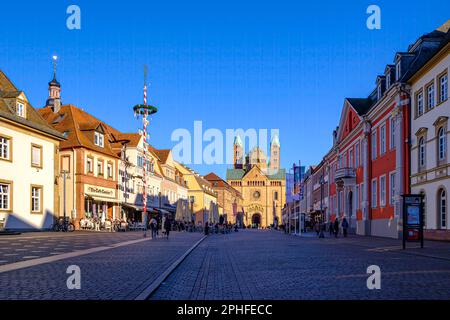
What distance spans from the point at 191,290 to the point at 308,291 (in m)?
2.19

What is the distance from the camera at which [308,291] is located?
9.98 metres

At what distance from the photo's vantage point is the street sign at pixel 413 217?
2394 cm

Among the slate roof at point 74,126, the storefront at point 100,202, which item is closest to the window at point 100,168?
the slate roof at point 74,126

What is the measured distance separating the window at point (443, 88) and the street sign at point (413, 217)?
885 centimetres

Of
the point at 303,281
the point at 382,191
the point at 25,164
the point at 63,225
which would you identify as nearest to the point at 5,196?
the point at 25,164

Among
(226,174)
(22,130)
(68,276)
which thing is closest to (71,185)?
(22,130)

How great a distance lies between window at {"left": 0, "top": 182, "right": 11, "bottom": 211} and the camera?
125 feet

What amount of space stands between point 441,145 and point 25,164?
94.3 ft

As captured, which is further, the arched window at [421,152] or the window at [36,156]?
the window at [36,156]

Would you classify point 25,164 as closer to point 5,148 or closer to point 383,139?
point 5,148

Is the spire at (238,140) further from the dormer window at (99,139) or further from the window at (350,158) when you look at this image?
the dormer window at (99,139)

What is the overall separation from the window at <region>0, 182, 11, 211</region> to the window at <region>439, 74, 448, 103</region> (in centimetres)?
2882

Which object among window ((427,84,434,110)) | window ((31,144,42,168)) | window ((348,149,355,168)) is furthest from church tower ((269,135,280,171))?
window ((427,84,434,110))

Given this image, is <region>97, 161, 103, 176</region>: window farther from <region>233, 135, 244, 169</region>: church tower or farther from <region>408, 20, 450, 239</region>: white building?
<region>233, 135, 244, 169</region>: church tower
